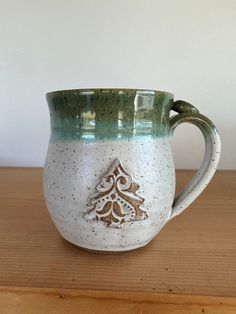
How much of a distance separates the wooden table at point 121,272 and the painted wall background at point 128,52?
322mm

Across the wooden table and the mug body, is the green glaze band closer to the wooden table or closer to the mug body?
the mug body

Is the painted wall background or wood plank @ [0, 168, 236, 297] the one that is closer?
wood plank @ [0, 168, 236, 297]

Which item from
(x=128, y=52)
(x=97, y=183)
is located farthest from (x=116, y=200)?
(x=128, y=52)

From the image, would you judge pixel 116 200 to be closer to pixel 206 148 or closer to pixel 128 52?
pixel 206 148

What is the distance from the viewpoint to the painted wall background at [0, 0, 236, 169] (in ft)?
1.99

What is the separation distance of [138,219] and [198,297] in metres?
0.08

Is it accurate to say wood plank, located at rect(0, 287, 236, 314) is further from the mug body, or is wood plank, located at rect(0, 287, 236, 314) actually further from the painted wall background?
the painted wall background

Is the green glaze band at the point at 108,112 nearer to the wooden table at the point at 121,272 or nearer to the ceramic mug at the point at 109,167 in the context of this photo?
the ceramic mug at the point at 109,167

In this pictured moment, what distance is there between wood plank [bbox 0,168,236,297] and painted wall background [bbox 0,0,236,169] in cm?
30

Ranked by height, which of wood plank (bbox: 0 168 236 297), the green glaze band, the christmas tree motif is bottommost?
wood plank (bbox: 0 168 236 297)

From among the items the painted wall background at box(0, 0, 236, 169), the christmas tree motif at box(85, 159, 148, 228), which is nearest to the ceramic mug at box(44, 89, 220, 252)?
the christmas tree motif at box(85, 159, 148, 228)

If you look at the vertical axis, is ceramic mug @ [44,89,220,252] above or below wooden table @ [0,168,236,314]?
above

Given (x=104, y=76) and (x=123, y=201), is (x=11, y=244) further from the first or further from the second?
(x=104, y=76)

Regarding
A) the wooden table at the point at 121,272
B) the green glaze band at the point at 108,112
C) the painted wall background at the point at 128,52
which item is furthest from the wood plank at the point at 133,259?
the painted wall background at the point at 128,52
